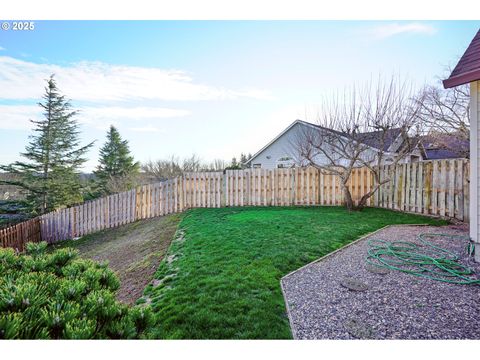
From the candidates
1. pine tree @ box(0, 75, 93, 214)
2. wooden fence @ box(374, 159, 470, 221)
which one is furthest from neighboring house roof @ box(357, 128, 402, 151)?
pine tree @ box(0, 75, 93, 214)

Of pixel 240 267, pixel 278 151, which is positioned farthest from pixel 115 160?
pixel 240 267

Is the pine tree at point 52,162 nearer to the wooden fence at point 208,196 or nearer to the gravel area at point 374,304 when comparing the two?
the wooden fence at point 208,196

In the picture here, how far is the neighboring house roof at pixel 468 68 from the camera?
2.50 metres

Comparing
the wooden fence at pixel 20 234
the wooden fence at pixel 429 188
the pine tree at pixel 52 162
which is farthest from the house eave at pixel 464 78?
the wooden fence at pixel 20 234

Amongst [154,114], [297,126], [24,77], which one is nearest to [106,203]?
[154,114]

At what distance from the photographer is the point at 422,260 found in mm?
3053

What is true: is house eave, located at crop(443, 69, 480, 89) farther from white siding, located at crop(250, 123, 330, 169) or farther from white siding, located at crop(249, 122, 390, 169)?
white siding, located at crop(250, 123, 330, 169)

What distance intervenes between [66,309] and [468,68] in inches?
150

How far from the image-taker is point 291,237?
4125mm

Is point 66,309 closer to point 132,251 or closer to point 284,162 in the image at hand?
point 132,251

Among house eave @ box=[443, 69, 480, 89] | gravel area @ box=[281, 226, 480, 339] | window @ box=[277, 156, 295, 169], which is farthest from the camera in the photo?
window @ box=[277, 156, 295, 169]

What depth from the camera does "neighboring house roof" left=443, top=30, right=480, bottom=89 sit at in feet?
8.19

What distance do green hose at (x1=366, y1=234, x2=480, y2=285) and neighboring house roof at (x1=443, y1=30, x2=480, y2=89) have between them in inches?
76.4
